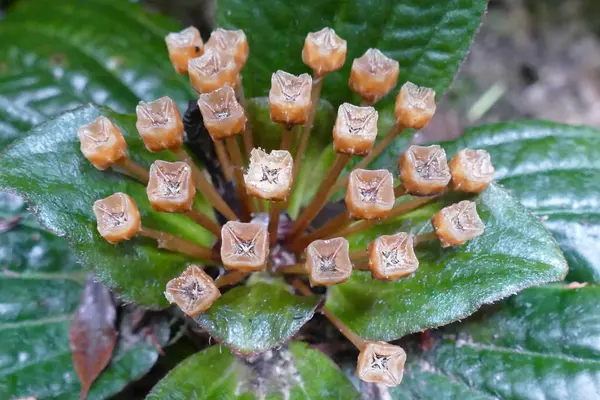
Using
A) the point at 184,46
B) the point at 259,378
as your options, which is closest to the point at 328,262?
the point at 259,378

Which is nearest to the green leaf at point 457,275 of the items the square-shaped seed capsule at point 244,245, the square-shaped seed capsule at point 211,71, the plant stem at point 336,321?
the plant stem at point 336,321

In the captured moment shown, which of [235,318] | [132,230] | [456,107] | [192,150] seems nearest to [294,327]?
[235,318]

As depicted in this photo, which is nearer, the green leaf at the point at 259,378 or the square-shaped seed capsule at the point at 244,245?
the square-shaped seed capsule at the point at 244,245

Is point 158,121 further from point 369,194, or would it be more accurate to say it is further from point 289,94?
point 369,194

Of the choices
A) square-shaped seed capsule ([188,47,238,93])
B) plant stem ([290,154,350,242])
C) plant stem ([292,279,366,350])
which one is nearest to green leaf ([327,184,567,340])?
plant stem ([292,279,366,350])

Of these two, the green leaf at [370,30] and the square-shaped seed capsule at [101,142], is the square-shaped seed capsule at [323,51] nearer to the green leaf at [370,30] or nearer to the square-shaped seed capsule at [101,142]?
the green leaf at [370,30]

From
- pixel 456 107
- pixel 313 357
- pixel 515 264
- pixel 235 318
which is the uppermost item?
pixel 515 264

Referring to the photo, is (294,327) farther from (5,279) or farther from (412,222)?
(5,279)

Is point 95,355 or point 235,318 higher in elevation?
point 235,318
